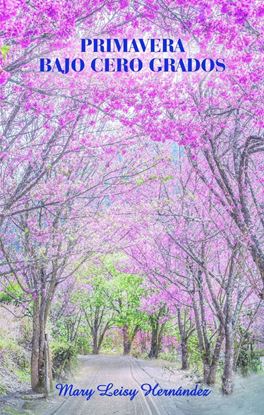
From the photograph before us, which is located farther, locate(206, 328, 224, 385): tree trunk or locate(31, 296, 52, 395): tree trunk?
locate(31, 296, 52, 395): tree trunk

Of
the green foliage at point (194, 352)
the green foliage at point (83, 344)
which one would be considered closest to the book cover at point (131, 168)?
the green foliage at point (194, 352)

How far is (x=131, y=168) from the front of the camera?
9281mm

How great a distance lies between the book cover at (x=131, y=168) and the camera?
205 inches

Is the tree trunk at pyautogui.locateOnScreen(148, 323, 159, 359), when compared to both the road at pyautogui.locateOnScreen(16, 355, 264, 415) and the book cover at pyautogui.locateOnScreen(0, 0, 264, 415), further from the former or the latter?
the road at pyautogui.locateOnScreen(16, 355, 264, 415)

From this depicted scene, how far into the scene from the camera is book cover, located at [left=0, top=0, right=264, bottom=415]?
205 inches

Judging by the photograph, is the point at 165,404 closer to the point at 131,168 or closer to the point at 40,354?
the point at 40,354

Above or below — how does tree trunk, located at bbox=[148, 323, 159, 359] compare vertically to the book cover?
below

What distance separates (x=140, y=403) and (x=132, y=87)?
28.1 ft

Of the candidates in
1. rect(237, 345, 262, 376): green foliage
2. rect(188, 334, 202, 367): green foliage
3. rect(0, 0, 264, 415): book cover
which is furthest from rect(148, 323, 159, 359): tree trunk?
rect(237, 345, 262, 376): green foliage

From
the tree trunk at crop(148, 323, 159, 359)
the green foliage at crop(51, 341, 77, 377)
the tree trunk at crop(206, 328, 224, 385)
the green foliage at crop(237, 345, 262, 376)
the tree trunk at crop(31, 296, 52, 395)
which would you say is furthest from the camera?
the tree trunk at crop(148, 323, 159, 359)

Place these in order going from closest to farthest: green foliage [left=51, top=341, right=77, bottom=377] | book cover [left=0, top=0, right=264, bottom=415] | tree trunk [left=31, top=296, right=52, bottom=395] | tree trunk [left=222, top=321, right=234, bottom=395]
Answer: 1. book cover [left=0, top=0, right=264, bottom=415]
2. tree trunk [left=222, top=321, right=234, bottom=395]
3. tree trunk [left=31, top=296, right=52, bottom=395]
4. green foliage [left=51, top=341, right=77, bottom=377]

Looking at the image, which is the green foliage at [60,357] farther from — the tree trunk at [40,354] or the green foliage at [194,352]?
the green foliage at [194,352]

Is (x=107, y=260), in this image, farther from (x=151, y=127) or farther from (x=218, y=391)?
(x=151, y=127)

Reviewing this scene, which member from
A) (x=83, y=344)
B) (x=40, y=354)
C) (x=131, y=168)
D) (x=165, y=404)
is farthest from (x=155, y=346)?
(x=131, y=168)
